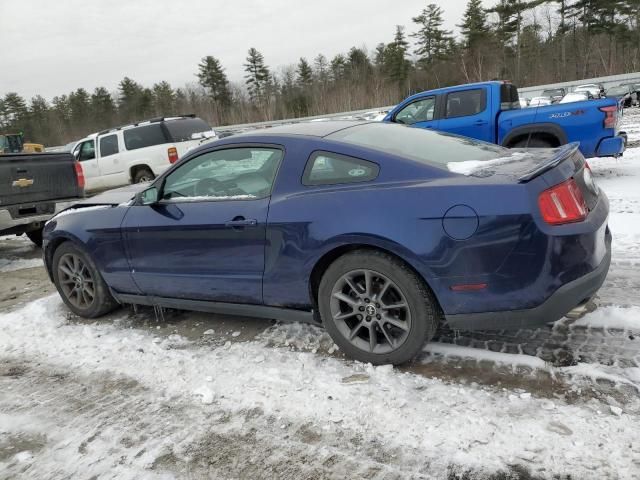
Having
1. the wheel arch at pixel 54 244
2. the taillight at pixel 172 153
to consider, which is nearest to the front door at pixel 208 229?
the wheel arch at pixel 54 244

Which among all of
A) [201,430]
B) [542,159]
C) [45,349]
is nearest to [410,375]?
[201,430]

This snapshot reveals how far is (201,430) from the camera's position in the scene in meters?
2.71

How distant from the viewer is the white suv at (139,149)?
12.0 meters

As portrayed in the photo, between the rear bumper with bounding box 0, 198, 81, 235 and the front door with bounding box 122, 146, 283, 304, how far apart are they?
3275 millimetres

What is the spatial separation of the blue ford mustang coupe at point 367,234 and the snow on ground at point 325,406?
326 millimetres

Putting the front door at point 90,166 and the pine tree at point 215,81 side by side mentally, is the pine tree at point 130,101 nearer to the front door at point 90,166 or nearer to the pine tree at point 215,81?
the pine tree at point 215,81

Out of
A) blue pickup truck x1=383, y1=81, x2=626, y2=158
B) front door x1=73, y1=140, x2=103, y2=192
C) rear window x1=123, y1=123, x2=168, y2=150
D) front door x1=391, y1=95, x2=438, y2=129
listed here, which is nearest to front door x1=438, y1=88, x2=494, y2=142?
blue pickup truck x1=383, y1=81, x2=626, y2=158

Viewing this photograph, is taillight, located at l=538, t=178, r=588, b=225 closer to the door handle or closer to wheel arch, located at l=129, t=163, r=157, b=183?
the door handle

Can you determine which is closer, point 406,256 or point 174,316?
point 406,256

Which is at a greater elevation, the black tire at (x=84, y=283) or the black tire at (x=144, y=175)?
the black tire at (x=144, y=175)

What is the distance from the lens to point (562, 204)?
8.80 ft

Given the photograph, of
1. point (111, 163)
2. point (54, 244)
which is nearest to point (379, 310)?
point (54, 244)

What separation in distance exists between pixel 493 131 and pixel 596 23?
158 feet

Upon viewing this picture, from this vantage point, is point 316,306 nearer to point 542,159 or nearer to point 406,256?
point 406,256
